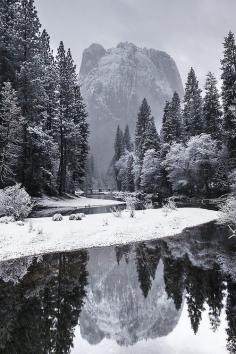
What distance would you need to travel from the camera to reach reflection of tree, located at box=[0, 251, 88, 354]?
7.27 metres

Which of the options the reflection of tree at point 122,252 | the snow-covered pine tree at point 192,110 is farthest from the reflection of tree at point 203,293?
the snow-covered pine tree at point 192,110

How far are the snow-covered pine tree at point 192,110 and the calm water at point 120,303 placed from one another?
141ft

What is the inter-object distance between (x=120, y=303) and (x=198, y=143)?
39345 mm

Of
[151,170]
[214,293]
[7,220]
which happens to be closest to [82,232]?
[7,220]

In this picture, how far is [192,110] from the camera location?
5675 centimetres

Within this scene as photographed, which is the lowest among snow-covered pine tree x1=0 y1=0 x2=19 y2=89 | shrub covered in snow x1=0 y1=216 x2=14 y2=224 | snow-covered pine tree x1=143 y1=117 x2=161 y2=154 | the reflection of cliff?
the reflection of cliff

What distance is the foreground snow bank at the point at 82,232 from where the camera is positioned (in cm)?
1609

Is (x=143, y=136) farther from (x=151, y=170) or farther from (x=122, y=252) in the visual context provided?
(x=122, y=252)

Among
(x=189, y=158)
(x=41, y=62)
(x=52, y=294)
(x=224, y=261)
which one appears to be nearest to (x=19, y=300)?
(x=52, y=294)

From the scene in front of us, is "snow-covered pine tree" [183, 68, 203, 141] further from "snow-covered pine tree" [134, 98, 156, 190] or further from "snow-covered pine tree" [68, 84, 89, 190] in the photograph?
"snow-covered pine tree" [68, 84, 89, 190]

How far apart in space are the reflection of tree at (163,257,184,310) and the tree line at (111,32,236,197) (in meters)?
21.9

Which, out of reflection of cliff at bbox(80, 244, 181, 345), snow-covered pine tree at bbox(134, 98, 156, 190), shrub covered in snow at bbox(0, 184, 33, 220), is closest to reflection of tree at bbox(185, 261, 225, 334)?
reflection of cliff at bbox(80, 244, 181, 345)

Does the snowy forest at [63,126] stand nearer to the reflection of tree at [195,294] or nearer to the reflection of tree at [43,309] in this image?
the reflection of tree at [195,294]

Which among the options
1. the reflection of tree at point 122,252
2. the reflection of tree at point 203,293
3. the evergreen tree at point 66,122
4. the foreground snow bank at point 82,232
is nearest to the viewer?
the reflection of tree at point 203,293
